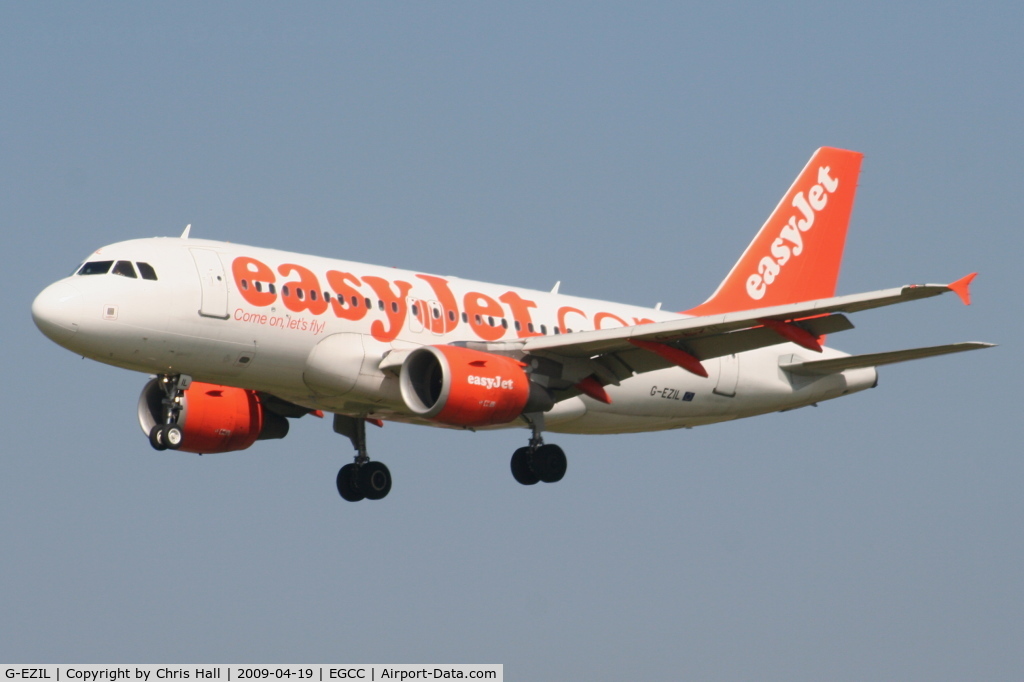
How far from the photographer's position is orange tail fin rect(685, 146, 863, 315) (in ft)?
143

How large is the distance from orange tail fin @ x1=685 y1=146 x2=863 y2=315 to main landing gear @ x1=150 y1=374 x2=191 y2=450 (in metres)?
14.5

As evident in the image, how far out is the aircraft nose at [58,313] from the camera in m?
31.7

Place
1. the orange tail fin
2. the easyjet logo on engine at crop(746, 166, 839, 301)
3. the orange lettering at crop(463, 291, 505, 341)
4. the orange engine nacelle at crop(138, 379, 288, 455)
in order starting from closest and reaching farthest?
1. the orange lettering at crop(463, 291, 505, 341)
2. the orange engine nacelle at crop(138, 379, 288, 455)
3. the orange tail fin
4. the easyjet logo on engine at crop(746, 166, 839, 301)

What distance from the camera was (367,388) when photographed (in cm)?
3456

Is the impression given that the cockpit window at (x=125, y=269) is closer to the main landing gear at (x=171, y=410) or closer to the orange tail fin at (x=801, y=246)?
the main landing gear at (x=171, y=410)

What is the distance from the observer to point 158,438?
3416 cm

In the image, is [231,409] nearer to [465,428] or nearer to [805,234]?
[465,428]

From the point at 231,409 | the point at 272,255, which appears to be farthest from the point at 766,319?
the point at 231,409

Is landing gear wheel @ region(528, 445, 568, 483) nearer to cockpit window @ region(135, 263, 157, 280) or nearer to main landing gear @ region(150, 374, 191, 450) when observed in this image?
main landing gear @ region(150, 374, 191, 450)

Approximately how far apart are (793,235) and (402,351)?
46.8ft

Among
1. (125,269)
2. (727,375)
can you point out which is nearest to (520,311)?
(727,375)

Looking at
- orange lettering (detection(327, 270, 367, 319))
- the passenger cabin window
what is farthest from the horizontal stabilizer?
the passenger cabin window

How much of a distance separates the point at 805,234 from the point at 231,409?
643 inches

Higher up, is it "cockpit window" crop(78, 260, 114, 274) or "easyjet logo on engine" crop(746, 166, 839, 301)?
"easyjet logo on engine" crop(746, 166, 839, 301)
